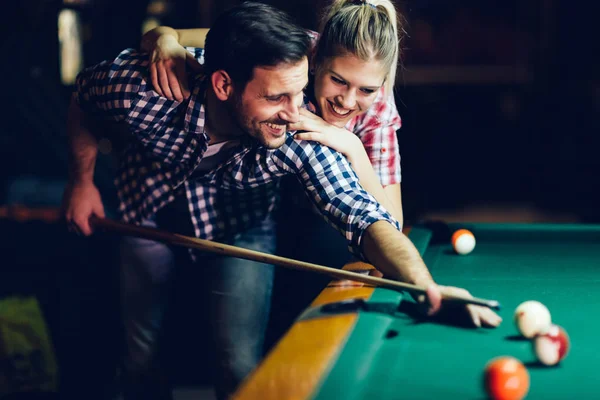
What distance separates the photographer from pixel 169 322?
308cm

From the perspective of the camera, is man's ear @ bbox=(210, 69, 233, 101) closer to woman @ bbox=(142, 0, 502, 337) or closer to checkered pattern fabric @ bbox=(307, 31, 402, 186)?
woman @ bbox=(142, 0, 502, 337)

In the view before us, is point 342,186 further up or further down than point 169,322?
further up

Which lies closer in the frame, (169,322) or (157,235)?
(157,235)

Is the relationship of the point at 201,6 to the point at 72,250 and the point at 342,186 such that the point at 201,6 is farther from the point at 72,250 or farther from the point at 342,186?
the point at 342,186

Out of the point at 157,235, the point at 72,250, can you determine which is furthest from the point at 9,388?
the point at 157,235

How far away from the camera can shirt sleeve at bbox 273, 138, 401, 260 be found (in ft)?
6.69

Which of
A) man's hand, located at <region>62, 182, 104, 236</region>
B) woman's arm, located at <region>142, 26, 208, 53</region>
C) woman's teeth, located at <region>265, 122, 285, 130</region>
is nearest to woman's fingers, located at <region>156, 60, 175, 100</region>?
woman's arm, located at <region>142, 26, 208, 53</region>

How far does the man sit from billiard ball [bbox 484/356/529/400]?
0.49 metres

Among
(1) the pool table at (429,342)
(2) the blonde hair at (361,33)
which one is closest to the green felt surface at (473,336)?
(1) the pool table at (429,342)

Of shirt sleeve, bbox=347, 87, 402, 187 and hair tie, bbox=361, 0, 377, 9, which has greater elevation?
hair tie, bbox=361, 0, 377, 9

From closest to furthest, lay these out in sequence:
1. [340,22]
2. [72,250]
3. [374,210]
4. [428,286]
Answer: [428,286], [374,210], [340,22], [72,250]

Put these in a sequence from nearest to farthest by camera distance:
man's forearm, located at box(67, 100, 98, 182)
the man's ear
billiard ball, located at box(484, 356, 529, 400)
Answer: billiard ball, located at box(484, 356, 529, 400) → the man's ear → man's forearm, located at box(67, 100, 98, 182)

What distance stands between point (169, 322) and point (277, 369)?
1804mm

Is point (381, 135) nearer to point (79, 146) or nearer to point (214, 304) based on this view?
point (214, 304)
